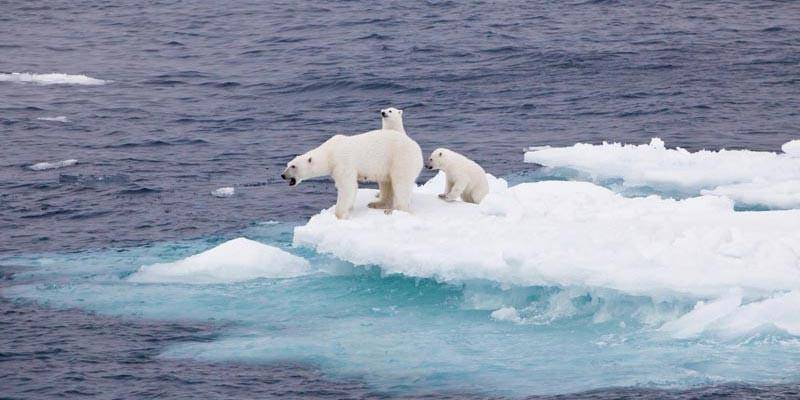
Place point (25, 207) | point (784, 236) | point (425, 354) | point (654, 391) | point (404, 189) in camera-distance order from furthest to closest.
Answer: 1. point (25, 207)
2. point (404, 189)
3. point (784, 236)
4. point (425, 354)
5. point (654, 391)

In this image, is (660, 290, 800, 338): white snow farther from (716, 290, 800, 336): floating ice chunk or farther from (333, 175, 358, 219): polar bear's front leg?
(333, 175, 358, 219): polar bear's front leg

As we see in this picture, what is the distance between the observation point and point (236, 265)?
1438 centimetres

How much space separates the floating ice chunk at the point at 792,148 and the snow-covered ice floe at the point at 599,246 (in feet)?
16.4

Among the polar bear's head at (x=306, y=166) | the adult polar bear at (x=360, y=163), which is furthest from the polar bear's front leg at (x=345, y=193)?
the polar bear's head at (x=306, y=166)

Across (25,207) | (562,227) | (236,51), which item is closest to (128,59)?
(236,51)

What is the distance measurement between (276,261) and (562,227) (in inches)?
131

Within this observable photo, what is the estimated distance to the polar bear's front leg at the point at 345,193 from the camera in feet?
45.3

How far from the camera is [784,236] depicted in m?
12.7

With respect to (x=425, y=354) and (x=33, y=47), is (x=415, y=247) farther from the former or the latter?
(x=33, y=47)

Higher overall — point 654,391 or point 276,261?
point 276,261

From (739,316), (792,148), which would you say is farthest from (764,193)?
(739,316)

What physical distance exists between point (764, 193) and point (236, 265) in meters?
7.08

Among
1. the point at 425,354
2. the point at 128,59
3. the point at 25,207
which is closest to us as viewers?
the point at 425,354

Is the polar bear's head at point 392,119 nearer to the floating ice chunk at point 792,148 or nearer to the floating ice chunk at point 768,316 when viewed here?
the floating ice chunk at point 768,316
